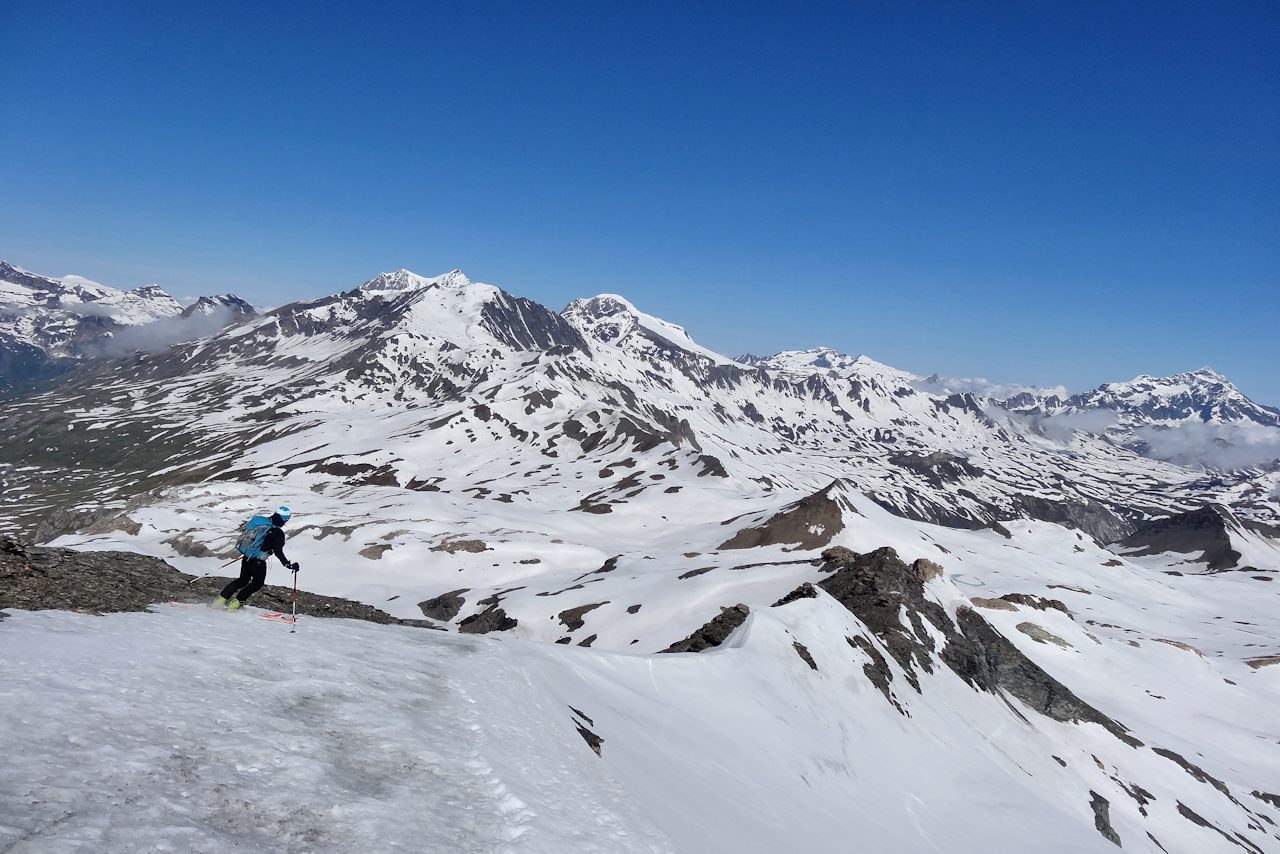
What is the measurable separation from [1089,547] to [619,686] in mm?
225785

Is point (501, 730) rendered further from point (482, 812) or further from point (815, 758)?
point (815, 758)

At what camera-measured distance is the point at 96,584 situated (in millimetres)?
18156

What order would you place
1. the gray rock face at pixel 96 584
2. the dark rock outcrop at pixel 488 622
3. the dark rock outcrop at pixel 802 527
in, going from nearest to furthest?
the gray rock face at pixel 96 584 < the dark rock outcrop at pixel 488 622 < the dark rock outcrop at pixel 802 527

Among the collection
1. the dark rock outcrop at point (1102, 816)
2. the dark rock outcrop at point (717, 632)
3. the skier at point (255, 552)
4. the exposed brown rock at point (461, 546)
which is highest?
the skier at point (255, 552)

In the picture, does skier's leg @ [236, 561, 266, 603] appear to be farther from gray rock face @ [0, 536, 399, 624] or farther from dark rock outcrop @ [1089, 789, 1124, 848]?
dark rock outcrop @ [1089, 789, 1124, 848]

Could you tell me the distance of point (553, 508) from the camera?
489 ft

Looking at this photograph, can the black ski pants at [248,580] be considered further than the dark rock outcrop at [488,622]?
No

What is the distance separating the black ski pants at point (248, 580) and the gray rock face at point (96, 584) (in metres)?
1.64

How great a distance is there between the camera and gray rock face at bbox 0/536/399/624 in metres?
15.5

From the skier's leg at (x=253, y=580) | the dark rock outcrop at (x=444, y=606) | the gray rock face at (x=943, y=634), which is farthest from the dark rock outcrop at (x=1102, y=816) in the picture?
the dark rock outcrop at (x=444, y=606)

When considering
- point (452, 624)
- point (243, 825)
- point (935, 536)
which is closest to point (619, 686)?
point (243, 825)

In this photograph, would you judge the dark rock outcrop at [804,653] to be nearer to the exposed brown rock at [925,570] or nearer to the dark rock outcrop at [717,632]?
the dark rock outcrop at [717,632]

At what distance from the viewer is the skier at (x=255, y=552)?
18.3 m

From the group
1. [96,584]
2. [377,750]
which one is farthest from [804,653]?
[96,584]
